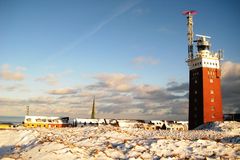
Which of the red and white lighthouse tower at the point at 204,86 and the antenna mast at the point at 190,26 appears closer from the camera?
the red and white lighthouse tower at the point at 204,86

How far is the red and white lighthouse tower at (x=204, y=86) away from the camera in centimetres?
6888

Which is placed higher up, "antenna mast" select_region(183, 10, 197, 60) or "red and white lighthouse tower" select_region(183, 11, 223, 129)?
"antenna mast" select_region(183, 10, 197, 60)

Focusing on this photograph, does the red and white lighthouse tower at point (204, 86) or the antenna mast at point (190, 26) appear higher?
the antenna mast at point (190, 26)

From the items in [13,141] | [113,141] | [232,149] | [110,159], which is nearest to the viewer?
[110,159]

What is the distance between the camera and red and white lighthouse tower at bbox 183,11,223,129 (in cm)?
6888

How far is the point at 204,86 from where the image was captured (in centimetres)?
6888

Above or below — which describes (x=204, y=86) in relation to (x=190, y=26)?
below

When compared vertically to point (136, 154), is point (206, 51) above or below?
above

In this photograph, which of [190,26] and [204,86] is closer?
[204,86]

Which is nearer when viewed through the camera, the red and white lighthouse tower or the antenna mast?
the red and white lighthouse tower

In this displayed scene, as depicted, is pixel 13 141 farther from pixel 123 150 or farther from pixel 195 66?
pixel 195 66

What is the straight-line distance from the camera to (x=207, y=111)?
6869 centimetres

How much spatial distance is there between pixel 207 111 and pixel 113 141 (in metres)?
45.3

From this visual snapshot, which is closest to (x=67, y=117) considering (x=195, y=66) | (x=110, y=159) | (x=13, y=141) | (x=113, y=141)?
(x=195, y=66)
